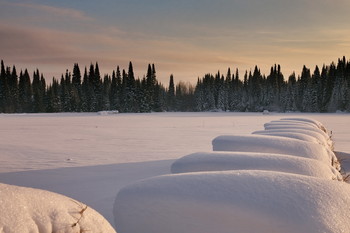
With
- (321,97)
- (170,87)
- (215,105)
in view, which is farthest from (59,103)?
(321,97)

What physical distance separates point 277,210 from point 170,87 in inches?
4316

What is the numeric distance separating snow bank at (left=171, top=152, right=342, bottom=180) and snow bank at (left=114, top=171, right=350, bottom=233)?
0.82 metres

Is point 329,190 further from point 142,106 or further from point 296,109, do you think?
point 296,109

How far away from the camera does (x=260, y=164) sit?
Answer: 11.5 ft

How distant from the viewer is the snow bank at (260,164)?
11.3 ft

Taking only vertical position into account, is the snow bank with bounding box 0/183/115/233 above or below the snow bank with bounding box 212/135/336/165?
above

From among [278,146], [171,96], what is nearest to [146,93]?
[171,96]

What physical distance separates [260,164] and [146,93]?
76501 mm

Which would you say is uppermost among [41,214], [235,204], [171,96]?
[171,96]

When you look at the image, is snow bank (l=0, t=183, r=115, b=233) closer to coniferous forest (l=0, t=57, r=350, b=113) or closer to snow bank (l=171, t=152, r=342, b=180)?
snow bank (l=171, t=152, r=342, b=180)

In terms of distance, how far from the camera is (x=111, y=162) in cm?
862

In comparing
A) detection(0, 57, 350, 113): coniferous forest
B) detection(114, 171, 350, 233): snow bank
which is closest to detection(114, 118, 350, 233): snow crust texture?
detection(114, 171, 350, 233): snow bank

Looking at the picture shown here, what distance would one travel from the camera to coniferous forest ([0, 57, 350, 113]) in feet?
262

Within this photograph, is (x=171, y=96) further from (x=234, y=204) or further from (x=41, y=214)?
(x=41, y=214)
